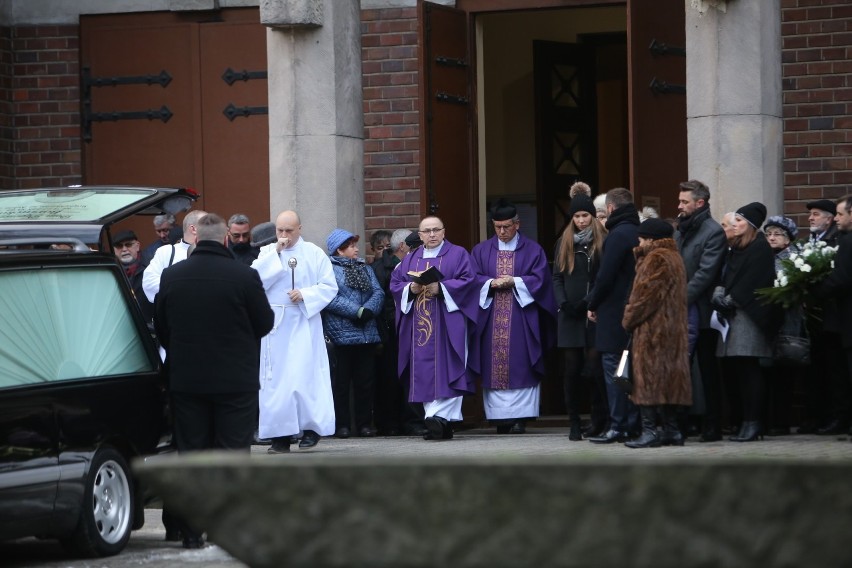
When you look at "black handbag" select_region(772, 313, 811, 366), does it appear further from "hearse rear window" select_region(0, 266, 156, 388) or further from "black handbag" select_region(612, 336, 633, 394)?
"hearse rear window" select_region(0, 266, 156, 388)

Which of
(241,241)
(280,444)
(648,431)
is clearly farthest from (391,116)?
(648,431)

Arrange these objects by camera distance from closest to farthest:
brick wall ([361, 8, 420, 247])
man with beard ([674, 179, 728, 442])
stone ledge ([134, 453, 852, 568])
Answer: stone ledge ([134, 453, 852, 568]) < man with beard ([674, 179, 728, 442]) < brick wall ([361, 8, 420, 247])

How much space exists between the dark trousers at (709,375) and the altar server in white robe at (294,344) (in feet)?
8.85

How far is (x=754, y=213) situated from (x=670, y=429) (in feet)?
5.42

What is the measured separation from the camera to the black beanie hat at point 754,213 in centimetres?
1162

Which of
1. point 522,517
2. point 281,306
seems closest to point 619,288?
point 281,306

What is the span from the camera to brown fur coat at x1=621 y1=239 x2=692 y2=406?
11.1m

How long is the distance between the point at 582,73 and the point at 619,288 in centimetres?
667

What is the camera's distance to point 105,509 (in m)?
8.33

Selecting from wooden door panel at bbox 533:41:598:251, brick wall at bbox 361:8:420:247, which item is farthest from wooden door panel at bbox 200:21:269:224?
wooden door panel at bbox 533:41:598:251

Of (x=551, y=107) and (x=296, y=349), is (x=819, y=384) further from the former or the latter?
(x=551, y=107)

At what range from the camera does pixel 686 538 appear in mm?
3270

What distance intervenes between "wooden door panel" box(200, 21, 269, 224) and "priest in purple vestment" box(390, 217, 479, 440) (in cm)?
289

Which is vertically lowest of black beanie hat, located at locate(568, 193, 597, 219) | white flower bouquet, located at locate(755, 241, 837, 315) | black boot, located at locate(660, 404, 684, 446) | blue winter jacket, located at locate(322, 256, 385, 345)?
black boot, located at locate(660, 404, 684, 446)
